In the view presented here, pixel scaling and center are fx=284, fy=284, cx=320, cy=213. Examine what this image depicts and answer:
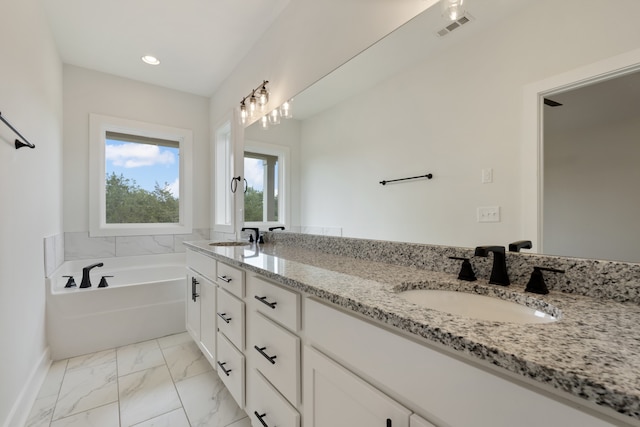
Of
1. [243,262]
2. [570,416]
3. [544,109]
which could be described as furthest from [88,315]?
[544,109]

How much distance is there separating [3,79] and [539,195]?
2.29 meters

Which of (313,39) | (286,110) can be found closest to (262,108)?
(286,110)

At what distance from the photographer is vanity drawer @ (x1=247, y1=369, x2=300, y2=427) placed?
99 centimetres

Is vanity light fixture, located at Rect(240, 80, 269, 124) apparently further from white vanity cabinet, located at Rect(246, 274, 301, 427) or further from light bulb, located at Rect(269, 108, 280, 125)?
white vanity cabinet, located at Rect(246, 274, 301, 427)

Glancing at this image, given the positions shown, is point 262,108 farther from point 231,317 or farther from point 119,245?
point 119,245

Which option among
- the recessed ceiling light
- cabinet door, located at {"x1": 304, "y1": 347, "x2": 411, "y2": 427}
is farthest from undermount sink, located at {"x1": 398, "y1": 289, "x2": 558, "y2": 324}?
the recessed ceiling light

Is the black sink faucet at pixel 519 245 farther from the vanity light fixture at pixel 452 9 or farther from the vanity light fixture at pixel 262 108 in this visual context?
the vanity light fixture at pixel 262 108

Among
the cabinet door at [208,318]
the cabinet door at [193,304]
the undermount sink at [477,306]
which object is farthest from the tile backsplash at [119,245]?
the undermount sink at [477,306]

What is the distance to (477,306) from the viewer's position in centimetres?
84

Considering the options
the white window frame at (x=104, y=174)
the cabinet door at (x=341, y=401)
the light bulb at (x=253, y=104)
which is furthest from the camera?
the white window frame at (x=104, y=174)

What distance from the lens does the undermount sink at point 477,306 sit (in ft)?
2.43

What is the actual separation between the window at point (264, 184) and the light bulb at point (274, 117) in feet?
0.59

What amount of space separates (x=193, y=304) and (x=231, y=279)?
0.95 m

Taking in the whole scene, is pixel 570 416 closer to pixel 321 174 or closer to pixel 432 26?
pixel 432 26
